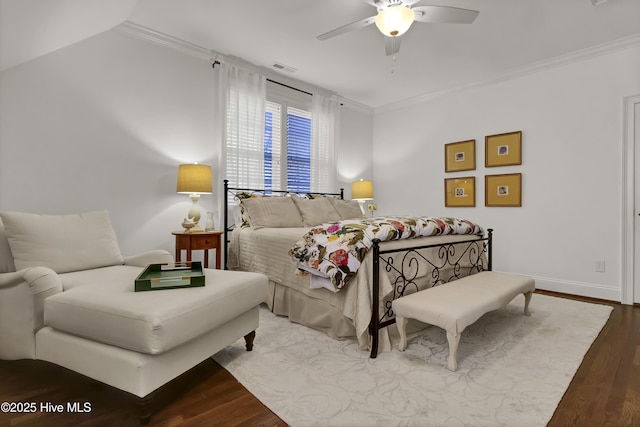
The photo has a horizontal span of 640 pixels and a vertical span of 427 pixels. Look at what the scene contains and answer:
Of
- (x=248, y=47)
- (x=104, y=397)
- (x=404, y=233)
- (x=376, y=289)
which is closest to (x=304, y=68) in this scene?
(x=248, y=47)

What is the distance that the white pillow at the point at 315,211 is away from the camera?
3830 millimetres

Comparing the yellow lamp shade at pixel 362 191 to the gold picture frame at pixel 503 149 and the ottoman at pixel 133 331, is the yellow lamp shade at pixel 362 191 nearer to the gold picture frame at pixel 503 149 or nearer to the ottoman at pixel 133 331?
the gold picture frame at pixel 503 149

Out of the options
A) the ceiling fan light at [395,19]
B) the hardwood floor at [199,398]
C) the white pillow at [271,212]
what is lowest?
the hardwood floor at [199,398]

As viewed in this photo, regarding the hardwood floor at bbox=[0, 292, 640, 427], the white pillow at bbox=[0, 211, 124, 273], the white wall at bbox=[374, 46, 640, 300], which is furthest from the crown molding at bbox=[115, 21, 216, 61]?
the white wall at bbox=[374, 46, 640, 300]

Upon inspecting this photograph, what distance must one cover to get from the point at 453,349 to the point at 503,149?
10.8 feet

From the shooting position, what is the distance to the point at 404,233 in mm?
2453

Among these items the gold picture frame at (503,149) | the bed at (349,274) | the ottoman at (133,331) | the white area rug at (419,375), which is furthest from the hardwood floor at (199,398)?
the gold picture frame at (503,149)

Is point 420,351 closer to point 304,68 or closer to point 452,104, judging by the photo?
point 304,68

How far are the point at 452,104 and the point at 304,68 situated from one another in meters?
2.24

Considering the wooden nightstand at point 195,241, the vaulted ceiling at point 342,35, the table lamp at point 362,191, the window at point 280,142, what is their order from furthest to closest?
1. the table lamp at point 362,191
2. the window at point 280,142
3. the wooden nightstand at point 195,241
4. the vaulted ceiling at point 342,35

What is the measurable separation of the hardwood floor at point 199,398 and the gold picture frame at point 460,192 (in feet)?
9.15

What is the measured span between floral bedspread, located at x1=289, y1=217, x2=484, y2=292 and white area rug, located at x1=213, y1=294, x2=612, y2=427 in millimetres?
539

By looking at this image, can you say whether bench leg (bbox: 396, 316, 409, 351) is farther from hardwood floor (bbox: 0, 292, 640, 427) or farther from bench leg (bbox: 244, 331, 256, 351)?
bench leg (bbox: 244, 331, 256, 351)

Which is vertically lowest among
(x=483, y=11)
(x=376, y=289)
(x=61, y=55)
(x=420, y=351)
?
(x=420, y=351)
